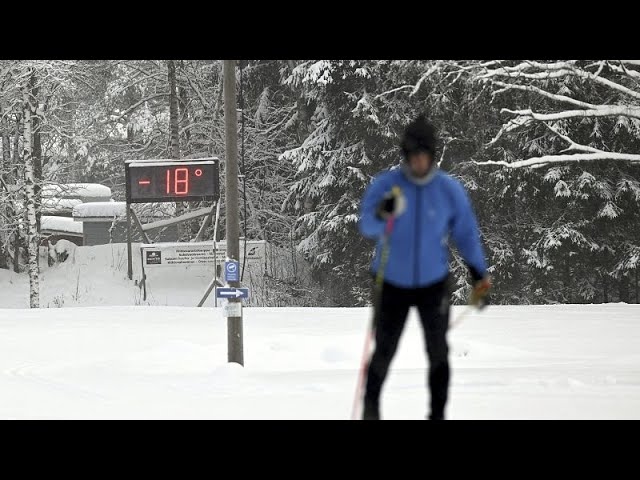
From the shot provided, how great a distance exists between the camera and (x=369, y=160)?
2269cm

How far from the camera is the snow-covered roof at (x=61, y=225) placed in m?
29.5

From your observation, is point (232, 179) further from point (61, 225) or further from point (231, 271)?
point (61, 225)

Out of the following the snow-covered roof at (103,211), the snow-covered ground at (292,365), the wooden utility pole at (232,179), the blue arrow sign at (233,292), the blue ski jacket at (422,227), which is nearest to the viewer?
the blue ski jacket at (422,227)

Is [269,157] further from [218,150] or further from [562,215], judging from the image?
[562,215]

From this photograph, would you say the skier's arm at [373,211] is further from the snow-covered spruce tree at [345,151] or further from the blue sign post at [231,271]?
the snow-covered spruce tree at [345,151]

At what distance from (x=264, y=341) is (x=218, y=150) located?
616 inches

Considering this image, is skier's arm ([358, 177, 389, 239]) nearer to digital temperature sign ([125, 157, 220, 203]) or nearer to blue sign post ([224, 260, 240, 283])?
blue sign post ([224, 260, 240, 283])

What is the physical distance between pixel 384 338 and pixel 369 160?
1833cm

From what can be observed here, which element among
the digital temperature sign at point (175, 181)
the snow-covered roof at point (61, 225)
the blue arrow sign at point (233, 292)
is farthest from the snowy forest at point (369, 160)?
the blue arrow sign at point (233, 292)

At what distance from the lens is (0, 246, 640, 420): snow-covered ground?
7223 millimetres

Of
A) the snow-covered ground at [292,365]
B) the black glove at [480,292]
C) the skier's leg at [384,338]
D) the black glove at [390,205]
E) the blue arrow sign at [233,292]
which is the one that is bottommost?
the snow-covered ground at [292,365]

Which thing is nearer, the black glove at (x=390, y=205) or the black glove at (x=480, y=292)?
the black glove at (x=390, y=205)

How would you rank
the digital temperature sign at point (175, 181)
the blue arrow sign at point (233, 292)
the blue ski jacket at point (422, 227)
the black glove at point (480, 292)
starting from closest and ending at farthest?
the blue ski jacket at point (422, 227)
the black glove at point (480, 292)
the blue arrow sign at point (233, 292)
the digital temperature sign at point (175, 181)
